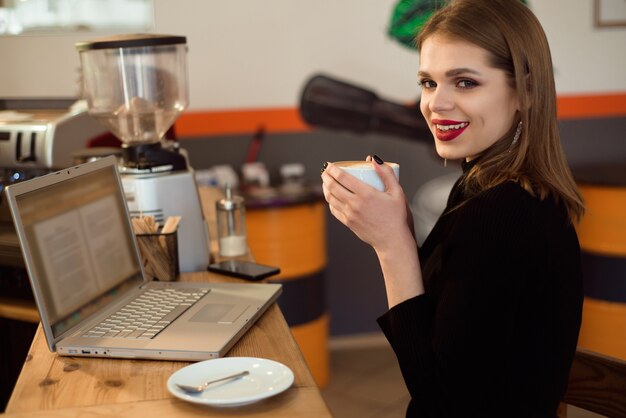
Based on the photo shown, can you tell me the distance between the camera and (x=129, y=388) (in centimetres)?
121

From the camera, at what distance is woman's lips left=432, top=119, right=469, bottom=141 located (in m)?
1.34

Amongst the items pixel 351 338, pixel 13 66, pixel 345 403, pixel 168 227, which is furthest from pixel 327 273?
pixel 168 227

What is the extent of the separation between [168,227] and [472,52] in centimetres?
79

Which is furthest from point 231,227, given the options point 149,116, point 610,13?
point 610,13

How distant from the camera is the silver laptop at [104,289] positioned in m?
1.33

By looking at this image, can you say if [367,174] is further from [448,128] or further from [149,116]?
[149,116]

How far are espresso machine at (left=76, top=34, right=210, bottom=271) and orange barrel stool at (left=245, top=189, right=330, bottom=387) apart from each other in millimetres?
996

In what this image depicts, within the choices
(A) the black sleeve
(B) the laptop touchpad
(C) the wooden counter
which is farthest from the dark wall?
(A) the black sleeve

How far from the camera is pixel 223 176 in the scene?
3.45 metres

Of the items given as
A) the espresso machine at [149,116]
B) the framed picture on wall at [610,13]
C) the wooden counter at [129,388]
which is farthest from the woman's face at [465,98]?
the framed picture on wall at [610,13]

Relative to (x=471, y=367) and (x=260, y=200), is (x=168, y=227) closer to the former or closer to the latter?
(x=471, y=367)

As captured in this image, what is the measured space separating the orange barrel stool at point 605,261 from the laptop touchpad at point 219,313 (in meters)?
2.11

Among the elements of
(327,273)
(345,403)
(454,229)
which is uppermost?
(454,229)

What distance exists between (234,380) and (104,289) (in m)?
0.44
